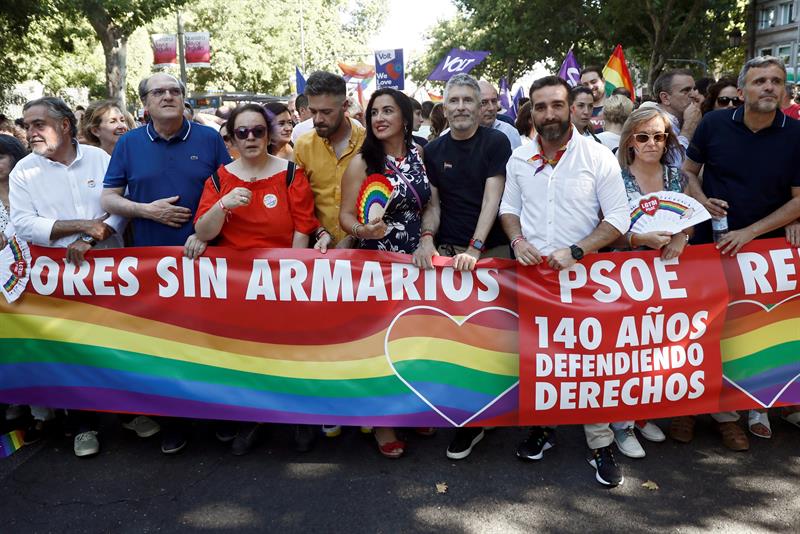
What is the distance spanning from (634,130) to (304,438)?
267cm

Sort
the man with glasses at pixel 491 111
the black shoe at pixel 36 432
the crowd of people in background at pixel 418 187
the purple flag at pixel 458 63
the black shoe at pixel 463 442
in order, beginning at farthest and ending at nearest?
the purple flag at pixel 458 63
the man with glasses at pixel 491 111
the black shoe at pixel 36 432
the black shoe at pixel 463 442
the crowd of people in background at pixel 418 187

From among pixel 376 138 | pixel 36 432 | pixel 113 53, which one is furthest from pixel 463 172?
pixel 113 53

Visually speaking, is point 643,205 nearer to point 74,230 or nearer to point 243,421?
point 243,421

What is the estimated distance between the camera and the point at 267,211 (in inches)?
165

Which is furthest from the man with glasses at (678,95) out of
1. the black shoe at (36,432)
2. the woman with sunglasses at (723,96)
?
the black shoe at (36,432)

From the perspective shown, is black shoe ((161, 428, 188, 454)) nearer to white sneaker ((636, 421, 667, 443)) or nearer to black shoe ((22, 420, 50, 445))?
black shoe ((22, 420, 50, 445))

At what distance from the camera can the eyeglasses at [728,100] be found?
18.7 ft

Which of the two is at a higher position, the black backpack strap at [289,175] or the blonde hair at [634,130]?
the blonde hair at [634,130]

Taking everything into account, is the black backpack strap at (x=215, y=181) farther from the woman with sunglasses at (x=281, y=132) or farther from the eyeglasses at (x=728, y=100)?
the eyeglasses at (x=728, y=100)

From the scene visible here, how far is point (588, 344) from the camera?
3943 millimetres

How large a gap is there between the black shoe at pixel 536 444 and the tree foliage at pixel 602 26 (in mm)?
28536

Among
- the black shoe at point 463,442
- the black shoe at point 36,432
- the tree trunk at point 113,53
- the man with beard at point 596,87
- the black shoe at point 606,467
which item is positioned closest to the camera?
the black shoe at point 606,467

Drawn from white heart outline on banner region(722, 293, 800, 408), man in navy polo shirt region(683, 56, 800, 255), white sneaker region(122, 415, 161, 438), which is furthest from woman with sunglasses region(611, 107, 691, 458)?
white sneaker region(122, 415, 161, 438)

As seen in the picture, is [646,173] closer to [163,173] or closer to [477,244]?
[477,244]
